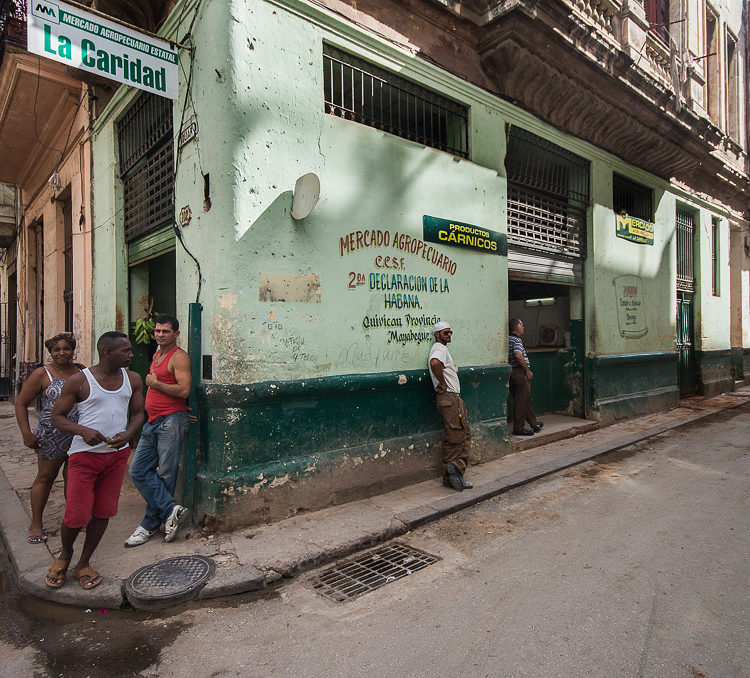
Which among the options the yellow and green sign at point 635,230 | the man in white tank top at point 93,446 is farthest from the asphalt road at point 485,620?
the yellow and green sign at point 635,230

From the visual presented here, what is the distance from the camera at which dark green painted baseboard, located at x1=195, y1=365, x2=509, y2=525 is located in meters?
4.11

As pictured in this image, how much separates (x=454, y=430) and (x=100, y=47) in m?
4.71

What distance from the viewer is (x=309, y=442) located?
4566mm

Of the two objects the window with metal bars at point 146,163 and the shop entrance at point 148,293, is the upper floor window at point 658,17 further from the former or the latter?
the shop entrance at point 148,293

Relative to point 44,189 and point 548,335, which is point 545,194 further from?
point 44,189

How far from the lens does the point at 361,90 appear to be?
17.4 ft

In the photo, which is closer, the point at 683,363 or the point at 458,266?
the point at 458,266

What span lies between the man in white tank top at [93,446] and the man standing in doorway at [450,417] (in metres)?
2.96

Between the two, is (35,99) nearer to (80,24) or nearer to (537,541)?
(80,24)

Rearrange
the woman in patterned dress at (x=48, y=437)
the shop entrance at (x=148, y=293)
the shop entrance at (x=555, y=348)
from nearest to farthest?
the woman in patterned dress at (x=48, y=437)
the shop entrance at (x=148, y=293)
the shop entrance at (x=555, y=348)

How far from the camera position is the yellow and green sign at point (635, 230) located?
8.85 metres

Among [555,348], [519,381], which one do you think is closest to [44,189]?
[519,381]

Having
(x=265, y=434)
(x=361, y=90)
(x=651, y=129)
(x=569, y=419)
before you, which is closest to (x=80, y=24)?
(x=361, y=90)

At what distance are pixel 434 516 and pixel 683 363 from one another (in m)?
9.25
